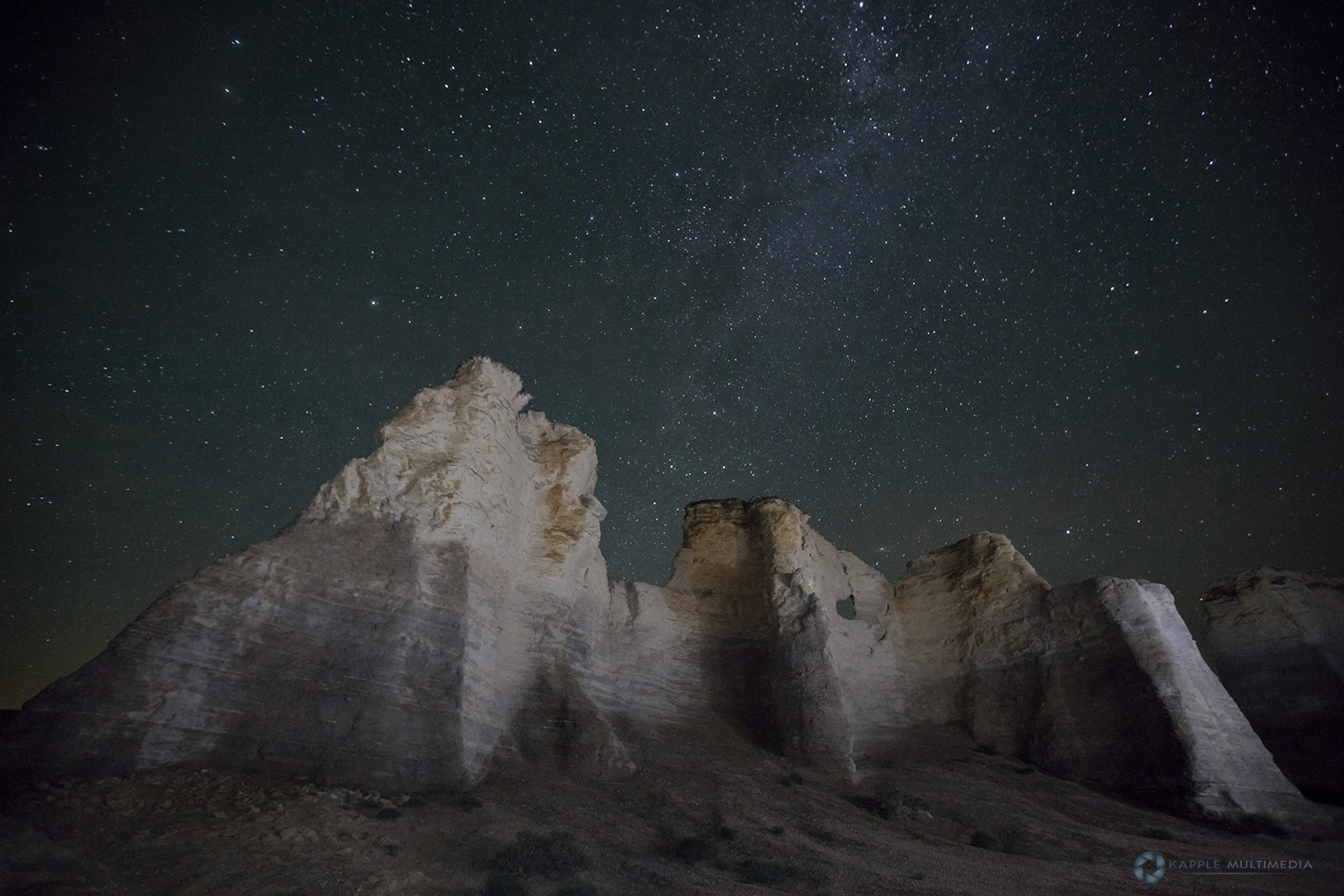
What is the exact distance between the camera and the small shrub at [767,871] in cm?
902

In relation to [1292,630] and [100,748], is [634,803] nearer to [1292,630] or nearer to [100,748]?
[100,748]

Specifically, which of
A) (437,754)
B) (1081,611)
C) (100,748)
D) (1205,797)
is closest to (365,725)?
(437,754)

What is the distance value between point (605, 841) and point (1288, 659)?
32.3 metres

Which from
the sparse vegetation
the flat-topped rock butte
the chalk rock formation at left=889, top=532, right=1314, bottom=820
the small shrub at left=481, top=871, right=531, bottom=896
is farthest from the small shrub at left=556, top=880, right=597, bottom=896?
the chalk rock formation at left=889, top=532, right=1314, bottom=820

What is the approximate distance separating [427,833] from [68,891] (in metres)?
4.65

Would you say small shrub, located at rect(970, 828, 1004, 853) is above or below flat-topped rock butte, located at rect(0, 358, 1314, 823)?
below

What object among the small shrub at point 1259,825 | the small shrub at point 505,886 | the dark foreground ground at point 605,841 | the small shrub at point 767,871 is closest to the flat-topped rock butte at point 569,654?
the small shrub at point 1259,825

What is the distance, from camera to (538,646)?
55.5 feet

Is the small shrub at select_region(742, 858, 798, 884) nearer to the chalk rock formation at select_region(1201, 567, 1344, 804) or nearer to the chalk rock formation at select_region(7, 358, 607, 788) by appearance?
the chalk rock formation at select_region(7, 358, 607, 788)

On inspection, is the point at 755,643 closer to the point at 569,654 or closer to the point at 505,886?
the point at 569,654

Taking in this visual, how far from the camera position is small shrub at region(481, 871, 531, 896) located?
7.49 m

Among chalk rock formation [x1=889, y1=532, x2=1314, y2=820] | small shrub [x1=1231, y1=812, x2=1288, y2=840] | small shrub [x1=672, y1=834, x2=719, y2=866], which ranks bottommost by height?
small shrub [x1=1231, y1=812, x2=1288, y2=840]

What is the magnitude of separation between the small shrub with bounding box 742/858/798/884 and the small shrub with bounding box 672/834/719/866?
67 centimetres

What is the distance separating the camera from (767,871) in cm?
916
